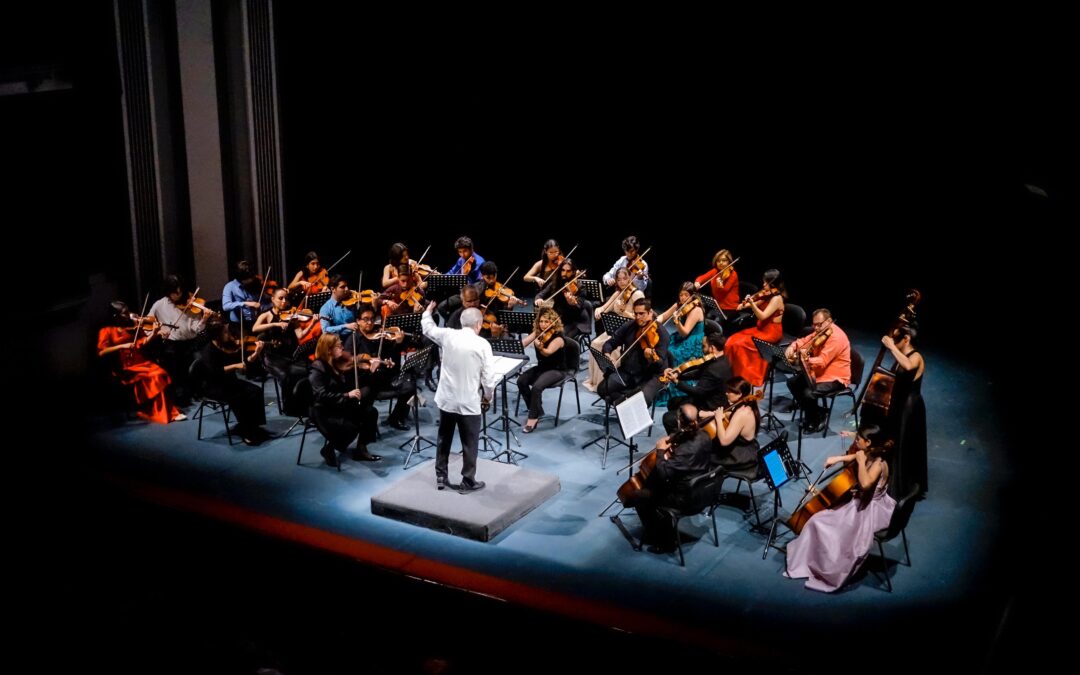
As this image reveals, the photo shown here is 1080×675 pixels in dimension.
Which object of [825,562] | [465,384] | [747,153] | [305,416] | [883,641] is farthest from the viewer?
[747,153]

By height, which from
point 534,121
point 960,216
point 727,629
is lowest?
point 727,629

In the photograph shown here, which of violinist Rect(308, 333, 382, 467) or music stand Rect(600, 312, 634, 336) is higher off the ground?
music stand Rect(600, 312, 634, 336)

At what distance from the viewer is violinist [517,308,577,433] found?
7809 mm

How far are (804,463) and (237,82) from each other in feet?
24.4

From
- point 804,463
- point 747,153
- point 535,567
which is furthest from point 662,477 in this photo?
point 747,153

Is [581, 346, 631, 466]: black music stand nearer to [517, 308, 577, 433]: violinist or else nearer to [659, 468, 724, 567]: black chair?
[517, 308, 577, 433]: violinist

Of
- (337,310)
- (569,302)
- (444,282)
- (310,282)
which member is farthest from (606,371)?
(310,282)

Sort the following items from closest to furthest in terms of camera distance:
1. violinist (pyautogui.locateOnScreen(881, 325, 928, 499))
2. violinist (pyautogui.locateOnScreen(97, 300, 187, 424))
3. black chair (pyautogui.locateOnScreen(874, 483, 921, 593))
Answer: black chair (pyautogui.locateOnScreen(874, 483, 921, 593)) < violinist (pyautogui.locateOnScreen(881, 325, 928, 499)) < violinist (pyautogui.locateOnScreen(97, 300, 187, 424))

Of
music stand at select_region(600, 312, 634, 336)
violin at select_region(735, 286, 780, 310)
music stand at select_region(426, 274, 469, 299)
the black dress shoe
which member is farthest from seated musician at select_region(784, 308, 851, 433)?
music stand at select_region(426, 274, 469, 299)

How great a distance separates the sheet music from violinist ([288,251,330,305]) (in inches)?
161

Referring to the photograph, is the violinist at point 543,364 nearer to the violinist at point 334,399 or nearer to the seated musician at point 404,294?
the violinist at point 334,399

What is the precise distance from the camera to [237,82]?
10.7 metres

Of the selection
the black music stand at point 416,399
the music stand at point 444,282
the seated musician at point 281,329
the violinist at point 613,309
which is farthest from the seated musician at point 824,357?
the seated musician at point 281,329

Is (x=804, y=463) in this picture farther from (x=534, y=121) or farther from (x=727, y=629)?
(x=534, y=121)
